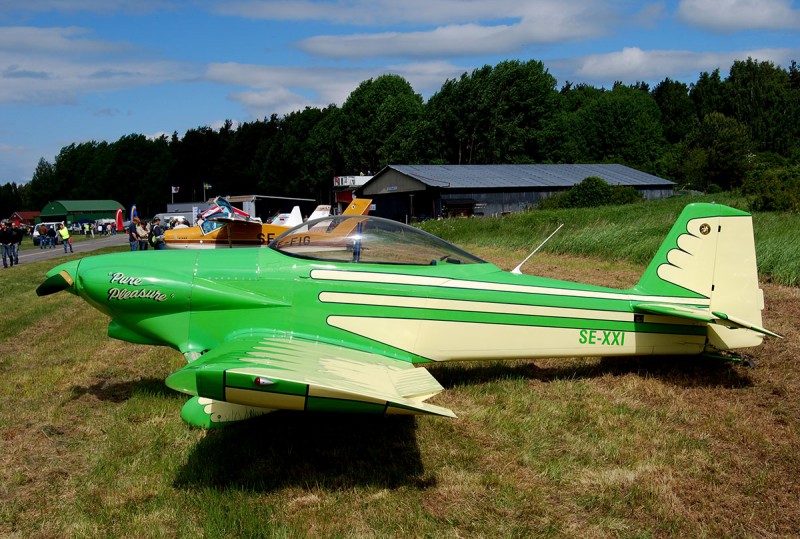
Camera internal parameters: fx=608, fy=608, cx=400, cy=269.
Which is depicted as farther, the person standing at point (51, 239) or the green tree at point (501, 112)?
the green tree at point (501, 112)

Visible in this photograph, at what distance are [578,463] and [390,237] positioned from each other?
7.90 feet

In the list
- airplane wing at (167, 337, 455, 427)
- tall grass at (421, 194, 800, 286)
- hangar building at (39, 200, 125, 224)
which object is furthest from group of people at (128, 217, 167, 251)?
hangar building at (39, 200, 125, 224)

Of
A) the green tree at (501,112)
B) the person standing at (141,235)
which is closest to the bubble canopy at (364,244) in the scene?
the person standing at (141,235)

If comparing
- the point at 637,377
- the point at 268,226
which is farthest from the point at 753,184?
the point at 637,377

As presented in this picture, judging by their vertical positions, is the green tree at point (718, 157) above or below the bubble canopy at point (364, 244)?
above

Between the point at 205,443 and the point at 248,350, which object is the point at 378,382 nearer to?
the point at 248,350

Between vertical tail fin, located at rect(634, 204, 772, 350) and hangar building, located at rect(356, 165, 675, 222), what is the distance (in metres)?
31.7

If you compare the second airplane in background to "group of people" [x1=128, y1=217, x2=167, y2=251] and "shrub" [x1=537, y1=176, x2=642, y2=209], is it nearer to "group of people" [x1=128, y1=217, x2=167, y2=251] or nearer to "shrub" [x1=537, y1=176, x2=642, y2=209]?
"group of people" [x1=128, y1=217, x2=167, y2=251]

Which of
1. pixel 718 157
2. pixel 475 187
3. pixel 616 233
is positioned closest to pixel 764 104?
pixel 718 157

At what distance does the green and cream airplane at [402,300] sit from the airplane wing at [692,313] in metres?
0.01

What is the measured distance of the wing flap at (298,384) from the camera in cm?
354

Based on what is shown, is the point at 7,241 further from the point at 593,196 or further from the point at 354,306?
the point at 593,196

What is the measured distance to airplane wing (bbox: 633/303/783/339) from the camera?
5.23 m

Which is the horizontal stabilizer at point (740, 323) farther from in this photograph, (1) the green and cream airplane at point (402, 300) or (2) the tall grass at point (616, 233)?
(2) the tall grass at point (616, 233)
